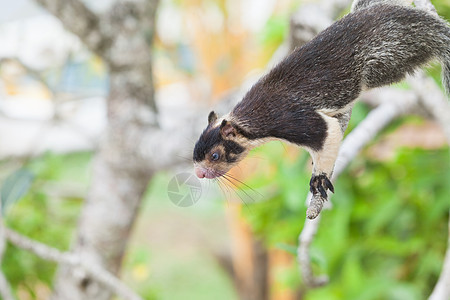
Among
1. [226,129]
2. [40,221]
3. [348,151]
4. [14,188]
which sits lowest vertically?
[40,221]

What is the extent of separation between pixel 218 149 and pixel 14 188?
3.58 feet

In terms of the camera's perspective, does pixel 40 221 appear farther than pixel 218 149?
Yes

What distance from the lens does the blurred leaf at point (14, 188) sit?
4.93 ft

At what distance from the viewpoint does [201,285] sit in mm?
4332

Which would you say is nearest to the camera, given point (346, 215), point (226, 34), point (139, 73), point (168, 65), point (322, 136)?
point (322, 136)

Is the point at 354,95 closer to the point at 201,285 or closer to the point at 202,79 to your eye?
the point at 202,79

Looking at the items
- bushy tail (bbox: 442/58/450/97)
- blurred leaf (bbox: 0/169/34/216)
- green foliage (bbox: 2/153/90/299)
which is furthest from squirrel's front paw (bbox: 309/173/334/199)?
green foliage (bbox: 2/153/90/299)

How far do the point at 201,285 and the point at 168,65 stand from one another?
5.75 ft

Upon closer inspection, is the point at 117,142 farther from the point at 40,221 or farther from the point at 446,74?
the point at 446,74

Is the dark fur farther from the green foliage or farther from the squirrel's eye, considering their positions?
the green foliage

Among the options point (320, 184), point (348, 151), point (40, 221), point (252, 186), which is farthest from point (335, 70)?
point (40, 221)

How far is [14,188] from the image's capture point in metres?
1.56

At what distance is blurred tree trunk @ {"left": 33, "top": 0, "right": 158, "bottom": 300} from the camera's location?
173cm

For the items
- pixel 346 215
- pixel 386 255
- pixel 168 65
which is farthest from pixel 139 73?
pixel 168 65
